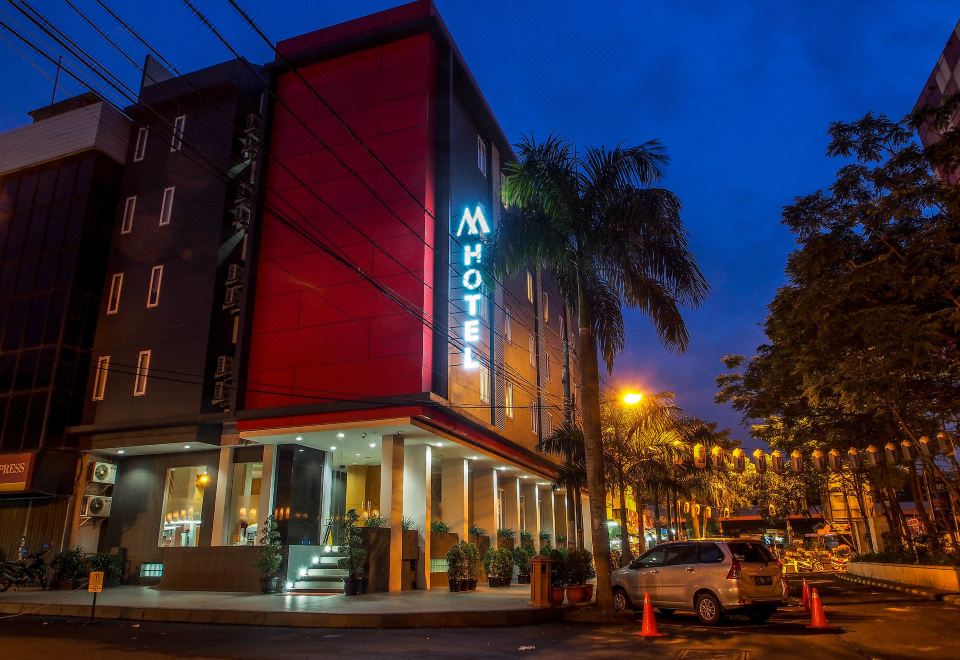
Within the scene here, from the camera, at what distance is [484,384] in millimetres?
25859

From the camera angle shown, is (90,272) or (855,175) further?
(90,272)

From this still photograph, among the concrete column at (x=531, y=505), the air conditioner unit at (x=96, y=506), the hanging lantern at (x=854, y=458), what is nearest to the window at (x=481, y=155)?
the concrete column at (x=531, y=505)

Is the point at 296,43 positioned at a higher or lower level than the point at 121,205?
higher

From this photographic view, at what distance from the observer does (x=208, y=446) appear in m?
A: 24.7

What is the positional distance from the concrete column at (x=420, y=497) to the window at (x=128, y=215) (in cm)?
1590

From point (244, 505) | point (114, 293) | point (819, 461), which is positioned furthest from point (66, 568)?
point (819, 461)

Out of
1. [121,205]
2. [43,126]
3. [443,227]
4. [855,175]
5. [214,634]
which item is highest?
[43,126]

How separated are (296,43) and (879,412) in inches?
1014

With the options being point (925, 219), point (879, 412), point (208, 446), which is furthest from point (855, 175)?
point (208, 446)

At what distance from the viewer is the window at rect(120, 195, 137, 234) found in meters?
28.2

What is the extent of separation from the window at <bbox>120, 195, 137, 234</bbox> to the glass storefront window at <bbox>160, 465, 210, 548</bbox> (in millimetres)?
10447

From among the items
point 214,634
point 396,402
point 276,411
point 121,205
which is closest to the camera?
point 214,634

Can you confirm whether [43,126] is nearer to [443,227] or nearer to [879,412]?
[443,227]

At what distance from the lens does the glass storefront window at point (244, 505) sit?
2428 cm
